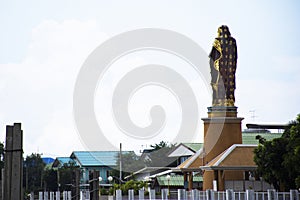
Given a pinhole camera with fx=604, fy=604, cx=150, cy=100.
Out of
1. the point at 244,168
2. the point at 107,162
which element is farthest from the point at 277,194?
the point at 107,162

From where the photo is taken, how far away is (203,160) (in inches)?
1816

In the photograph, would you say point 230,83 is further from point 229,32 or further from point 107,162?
point 107,162

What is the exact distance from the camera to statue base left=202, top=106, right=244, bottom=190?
44469 millimetres

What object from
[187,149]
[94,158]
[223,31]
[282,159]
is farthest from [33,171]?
[282,159]

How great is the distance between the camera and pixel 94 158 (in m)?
80.2

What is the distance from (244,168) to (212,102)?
632 cm

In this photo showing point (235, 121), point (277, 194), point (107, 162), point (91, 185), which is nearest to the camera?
point (91, 185)

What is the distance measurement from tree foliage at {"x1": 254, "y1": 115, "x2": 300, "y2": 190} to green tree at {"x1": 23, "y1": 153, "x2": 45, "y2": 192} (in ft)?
123

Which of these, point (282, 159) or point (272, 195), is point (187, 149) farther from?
point (272, 195)

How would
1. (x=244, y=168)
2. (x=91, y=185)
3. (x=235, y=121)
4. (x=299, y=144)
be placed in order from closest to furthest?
1. (x=91, y=185)
2. (x=299, y=144)
3. (x=244, y=168)
4. (x=235, y=121)

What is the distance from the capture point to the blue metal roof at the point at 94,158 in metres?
78.3

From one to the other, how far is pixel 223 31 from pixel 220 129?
7298mm

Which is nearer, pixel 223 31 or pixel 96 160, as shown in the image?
pixel 223 31

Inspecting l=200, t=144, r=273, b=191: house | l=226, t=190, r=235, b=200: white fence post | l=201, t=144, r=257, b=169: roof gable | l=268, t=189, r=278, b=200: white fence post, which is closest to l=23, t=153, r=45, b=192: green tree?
l=200, t=144, r=273, b=191: house
